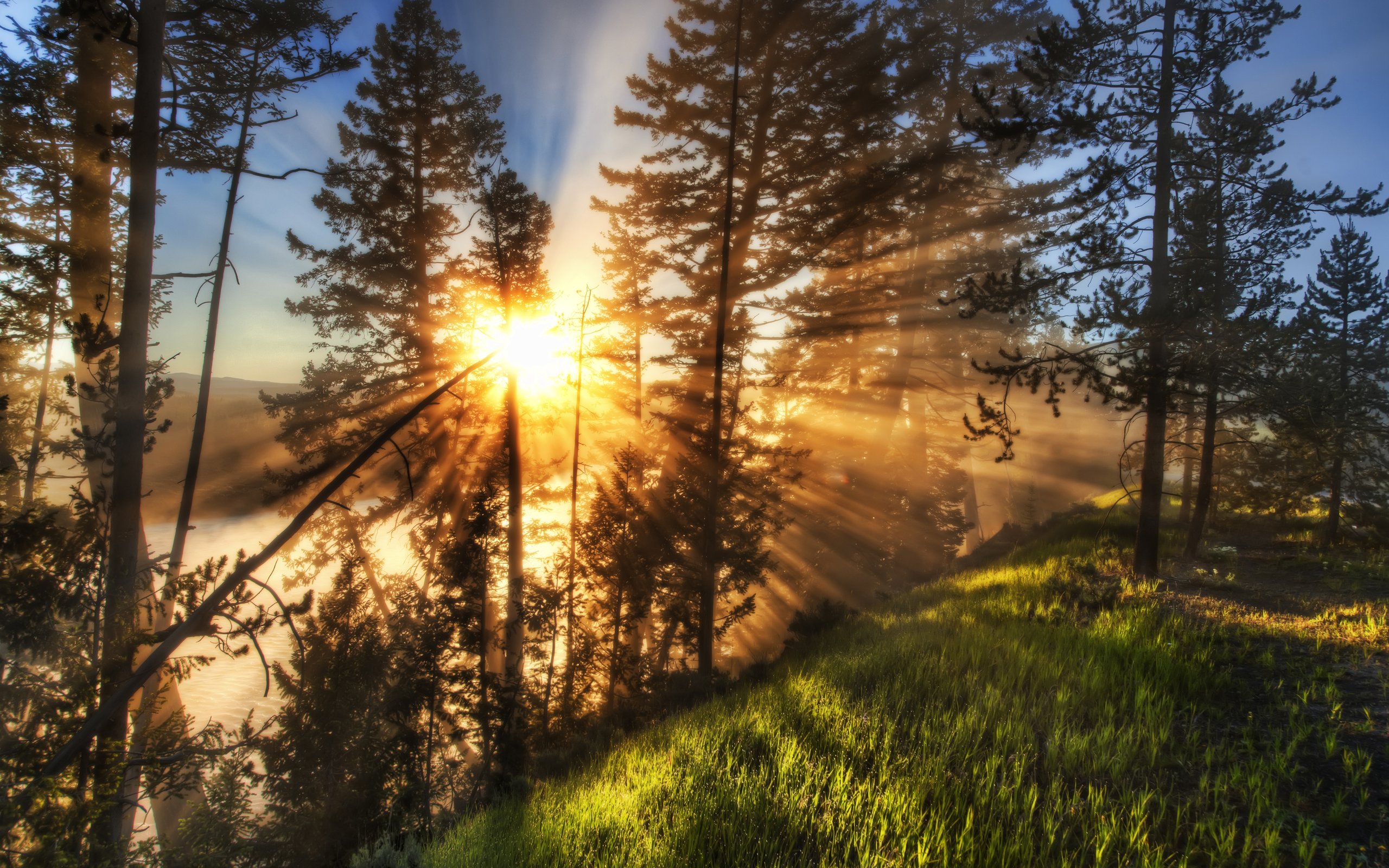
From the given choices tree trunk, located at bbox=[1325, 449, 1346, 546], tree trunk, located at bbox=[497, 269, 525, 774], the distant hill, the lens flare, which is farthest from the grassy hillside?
the distant hill

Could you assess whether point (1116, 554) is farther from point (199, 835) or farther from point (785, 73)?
point (199, 835)

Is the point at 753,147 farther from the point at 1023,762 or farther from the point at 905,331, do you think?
the point at 1023,762

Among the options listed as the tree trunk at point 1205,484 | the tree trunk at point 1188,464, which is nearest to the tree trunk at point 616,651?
the tree trunk at point 1188,464

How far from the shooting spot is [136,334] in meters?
5.71

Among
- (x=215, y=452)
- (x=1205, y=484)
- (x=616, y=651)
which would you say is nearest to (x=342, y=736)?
(x=616, y=651)

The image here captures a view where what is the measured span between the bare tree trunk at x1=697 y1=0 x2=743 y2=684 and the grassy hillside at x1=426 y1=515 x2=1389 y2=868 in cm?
438

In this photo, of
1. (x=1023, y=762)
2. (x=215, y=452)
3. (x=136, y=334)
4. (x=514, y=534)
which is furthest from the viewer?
(x=215, y=452)

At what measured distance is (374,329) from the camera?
15.3m

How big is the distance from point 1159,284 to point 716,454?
8.82m

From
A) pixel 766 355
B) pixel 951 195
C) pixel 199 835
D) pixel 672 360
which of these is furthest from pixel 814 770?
pixel 951 195

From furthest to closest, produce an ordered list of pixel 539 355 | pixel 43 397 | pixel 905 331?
pixel 905 331 → pixel 539 355 → pixel 43 397

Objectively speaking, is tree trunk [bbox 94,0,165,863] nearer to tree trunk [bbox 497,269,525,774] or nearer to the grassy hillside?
the grassy hillside

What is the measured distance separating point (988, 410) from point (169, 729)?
1165 cm

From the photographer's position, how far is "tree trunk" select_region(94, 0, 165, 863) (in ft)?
17.9
